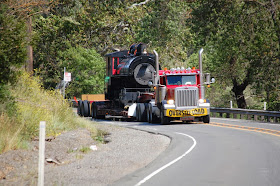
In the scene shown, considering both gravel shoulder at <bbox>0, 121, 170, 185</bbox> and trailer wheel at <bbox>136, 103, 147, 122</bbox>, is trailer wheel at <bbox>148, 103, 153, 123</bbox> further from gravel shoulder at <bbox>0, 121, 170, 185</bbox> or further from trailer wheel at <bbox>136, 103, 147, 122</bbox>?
gravel shoulder at <bbox>0, 121, 170, 185</bbox>

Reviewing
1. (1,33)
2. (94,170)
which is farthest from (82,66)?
(94,170)

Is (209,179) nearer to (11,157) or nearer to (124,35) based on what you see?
(11,157)

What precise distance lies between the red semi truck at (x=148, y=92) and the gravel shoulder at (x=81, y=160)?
634 centimetres

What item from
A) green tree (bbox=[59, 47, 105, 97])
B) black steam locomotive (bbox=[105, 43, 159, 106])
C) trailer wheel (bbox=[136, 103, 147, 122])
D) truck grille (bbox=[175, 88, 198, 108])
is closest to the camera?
truck grille (bbox=[175, 88, 198, 108])

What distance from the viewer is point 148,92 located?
32375mm

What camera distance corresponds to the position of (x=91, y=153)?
53.8 feet

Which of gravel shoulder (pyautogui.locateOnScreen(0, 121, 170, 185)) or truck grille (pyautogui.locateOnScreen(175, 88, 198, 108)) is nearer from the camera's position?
gravel shoulder (pyautogui.locateOnScreen(0, 121, 170, 185))

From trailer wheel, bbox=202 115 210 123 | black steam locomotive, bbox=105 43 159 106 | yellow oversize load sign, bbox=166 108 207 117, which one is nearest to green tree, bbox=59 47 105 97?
black steam locomotive, bbox=105 43 159 106

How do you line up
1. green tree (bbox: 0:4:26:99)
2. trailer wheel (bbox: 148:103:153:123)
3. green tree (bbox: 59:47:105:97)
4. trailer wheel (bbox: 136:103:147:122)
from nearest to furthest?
green tree (bbox: 0:4:26:99)
trailer wheel (bbox: 148:103:153:123)
trailer wheel (bbox: 136:103:147:122)
green tree (bbox: 59:47:105:97)

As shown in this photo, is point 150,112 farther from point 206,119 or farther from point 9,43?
point 9,43

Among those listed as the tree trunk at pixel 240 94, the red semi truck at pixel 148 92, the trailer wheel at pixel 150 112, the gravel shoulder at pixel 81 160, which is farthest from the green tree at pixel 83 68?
the gravel shoulder at pixel 81 160

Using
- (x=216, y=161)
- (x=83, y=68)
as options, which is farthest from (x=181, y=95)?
(x=83, y=68)

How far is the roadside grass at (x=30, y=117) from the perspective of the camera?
16.3 meters

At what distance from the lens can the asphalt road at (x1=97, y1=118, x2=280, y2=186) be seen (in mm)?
11508
